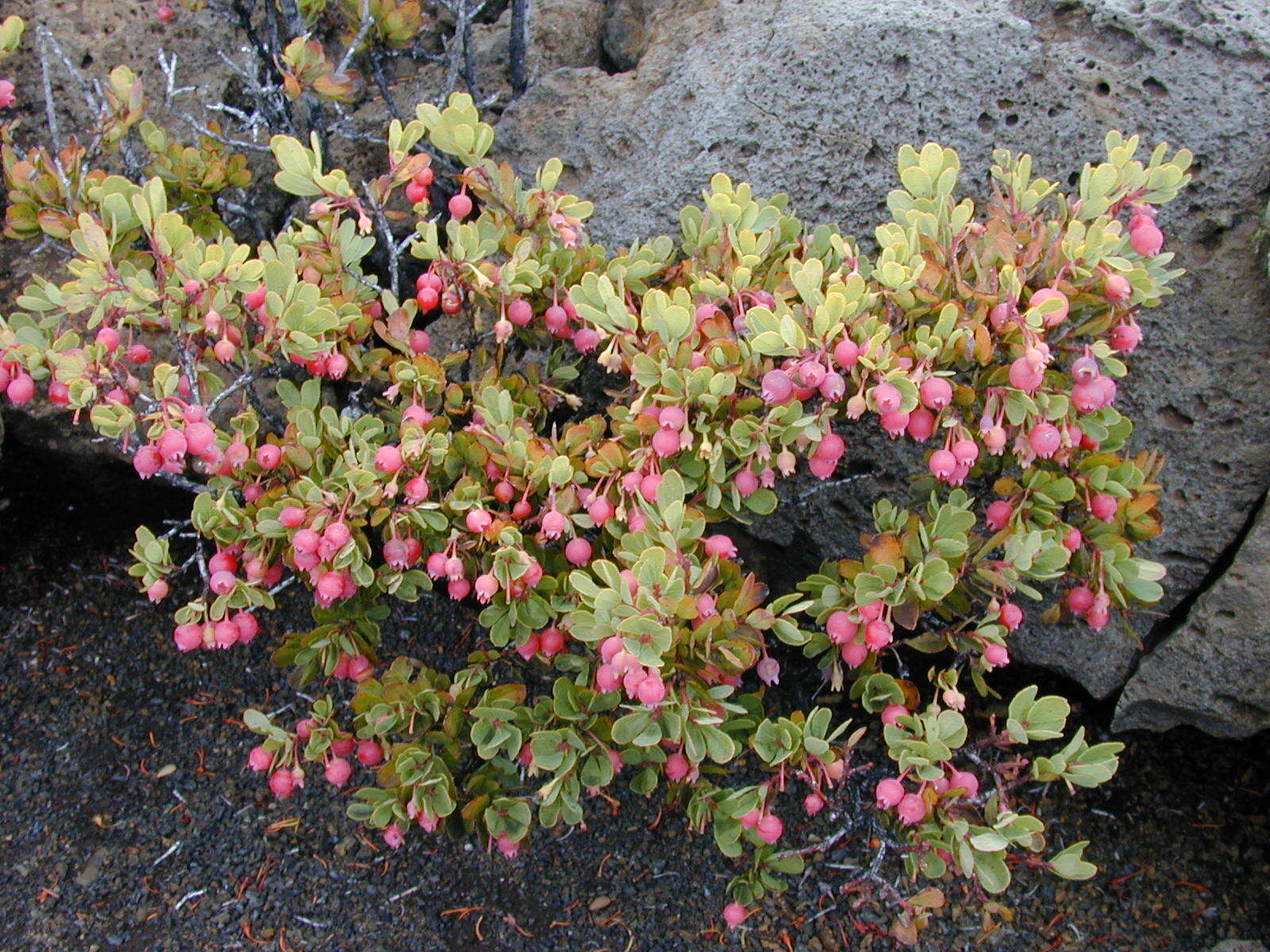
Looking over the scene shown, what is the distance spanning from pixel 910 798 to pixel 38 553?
7.41 feet

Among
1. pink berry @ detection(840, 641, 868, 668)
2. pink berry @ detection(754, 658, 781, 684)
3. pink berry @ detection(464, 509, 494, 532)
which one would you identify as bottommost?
pink berry @ detection(754, 658, 781, 684)

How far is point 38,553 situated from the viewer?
2629 mm

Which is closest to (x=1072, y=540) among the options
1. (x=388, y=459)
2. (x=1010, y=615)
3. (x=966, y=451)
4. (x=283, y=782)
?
(x=1010, y=615)

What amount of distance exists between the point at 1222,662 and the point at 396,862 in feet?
5.80

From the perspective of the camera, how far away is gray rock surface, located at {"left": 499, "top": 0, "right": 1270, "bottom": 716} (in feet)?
6.61

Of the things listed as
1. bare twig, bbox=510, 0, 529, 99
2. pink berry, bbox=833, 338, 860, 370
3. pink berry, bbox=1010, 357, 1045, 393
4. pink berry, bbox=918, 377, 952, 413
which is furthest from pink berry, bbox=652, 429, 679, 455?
bare twig, bbox=510, 0, 529, 99

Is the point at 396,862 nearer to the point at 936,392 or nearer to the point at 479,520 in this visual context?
the point at 479,520

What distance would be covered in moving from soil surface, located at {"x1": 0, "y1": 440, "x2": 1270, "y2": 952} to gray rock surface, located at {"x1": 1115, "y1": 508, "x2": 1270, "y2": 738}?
25 centimetres

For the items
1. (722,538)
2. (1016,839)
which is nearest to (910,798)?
(1016,839)

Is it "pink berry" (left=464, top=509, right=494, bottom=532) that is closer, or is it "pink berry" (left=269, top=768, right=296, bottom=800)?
"pink berry" (left=464, top=509, right=494, bottom=532)

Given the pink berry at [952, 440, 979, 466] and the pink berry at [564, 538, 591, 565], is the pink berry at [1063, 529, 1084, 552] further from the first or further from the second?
the pink berry at [564, 538, 591, 565]

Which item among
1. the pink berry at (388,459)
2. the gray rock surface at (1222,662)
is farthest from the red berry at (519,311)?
the gray rock surface at (1222,662)

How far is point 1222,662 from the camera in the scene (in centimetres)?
202

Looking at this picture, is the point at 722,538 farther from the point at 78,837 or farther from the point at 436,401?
the point at 78,837
